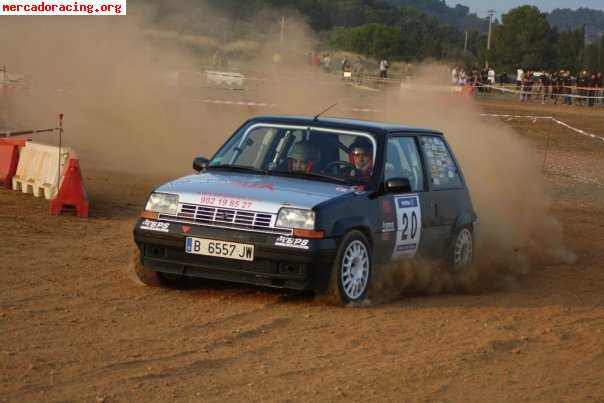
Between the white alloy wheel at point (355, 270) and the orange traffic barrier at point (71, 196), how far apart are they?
530 cm

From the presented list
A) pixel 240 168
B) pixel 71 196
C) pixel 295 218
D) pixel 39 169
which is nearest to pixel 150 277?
pixel 240 168

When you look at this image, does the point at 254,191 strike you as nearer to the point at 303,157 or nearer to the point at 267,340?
the point at 303,157

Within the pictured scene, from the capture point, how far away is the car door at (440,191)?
9.97 meters

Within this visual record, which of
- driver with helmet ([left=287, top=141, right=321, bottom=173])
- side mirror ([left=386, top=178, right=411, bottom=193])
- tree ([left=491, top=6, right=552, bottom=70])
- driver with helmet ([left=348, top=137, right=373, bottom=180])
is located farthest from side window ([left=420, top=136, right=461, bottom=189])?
tree ([left=491, top=6, right=552, bottom=70])

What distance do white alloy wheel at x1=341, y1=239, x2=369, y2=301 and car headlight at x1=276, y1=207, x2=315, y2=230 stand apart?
1.43 feet

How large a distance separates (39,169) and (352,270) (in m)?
7.13

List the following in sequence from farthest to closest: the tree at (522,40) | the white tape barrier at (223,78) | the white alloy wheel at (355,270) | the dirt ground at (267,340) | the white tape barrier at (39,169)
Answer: the tree at (522,40) → the white tape barrier at (223,78) → the white tape barrier at (39,169) → the white alloy wheel at (355,270) → the dirt ground at (267,340)

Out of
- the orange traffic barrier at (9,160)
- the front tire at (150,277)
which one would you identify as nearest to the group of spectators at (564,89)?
the orange traffic barrier at (9,160)

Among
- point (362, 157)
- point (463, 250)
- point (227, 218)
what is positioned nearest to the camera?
point (227, 218)

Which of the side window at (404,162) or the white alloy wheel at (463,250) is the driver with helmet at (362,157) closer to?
the side window at (404,162)

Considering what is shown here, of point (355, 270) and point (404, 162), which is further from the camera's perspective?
point (404, 162)

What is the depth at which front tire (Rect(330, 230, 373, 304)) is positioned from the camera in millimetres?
8375

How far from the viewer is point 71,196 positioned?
13.0m

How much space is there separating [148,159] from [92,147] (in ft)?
6.53
